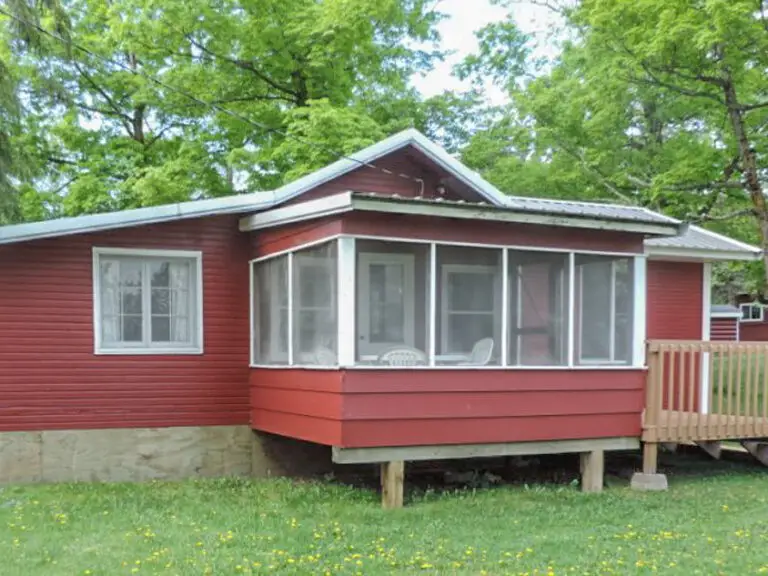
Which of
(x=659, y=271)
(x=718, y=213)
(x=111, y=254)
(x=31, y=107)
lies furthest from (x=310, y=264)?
(x=718, y=213)

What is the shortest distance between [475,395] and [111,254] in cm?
439

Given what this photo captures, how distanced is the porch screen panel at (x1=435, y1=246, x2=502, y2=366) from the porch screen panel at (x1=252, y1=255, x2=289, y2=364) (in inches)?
70.8

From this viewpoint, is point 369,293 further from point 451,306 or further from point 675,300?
point 675,300

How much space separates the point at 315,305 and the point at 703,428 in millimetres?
4876

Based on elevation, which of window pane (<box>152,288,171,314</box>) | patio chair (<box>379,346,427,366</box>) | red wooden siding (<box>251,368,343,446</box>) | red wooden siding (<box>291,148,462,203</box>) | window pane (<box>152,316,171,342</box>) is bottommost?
red wooden siding (<box>251,368,343,446</box>)

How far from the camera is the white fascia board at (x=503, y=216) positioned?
7.11 m

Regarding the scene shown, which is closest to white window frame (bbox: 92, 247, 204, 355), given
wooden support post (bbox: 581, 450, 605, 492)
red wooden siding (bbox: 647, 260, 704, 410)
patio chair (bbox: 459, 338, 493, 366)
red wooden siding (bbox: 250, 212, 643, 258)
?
red wooden siding (bbox: 250, 212, 643, 258)

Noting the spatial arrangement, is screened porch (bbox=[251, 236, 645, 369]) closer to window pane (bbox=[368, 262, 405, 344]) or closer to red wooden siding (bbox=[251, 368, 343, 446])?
window pane (bbox=[368, 262, 405, 344])

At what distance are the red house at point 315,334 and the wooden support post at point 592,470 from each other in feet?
0.08

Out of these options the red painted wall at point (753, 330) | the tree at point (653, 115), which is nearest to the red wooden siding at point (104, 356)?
the tree at point (653, 115)

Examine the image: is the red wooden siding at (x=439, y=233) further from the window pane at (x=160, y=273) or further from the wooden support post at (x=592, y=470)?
the wooden support post at (x=592, y=470)

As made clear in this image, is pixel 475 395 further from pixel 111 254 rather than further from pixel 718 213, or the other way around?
pixel 718 213

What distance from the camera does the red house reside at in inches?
297

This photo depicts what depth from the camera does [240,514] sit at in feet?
22.8
